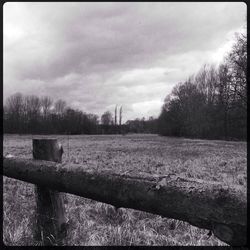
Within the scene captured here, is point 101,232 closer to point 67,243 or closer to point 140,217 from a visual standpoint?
point 67,243

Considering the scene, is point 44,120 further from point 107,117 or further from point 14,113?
point 107,117

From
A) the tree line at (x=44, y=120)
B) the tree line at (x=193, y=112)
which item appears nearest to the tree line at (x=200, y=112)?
the tree line at (x=193, y=112)

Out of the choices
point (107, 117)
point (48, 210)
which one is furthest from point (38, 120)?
point (48, 210)

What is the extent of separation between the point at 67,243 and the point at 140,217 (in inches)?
55.6

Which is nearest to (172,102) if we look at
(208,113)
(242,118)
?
(208,113)

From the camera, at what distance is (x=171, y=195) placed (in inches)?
70.0

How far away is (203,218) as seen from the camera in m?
1.63

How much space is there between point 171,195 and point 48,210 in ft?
5.17

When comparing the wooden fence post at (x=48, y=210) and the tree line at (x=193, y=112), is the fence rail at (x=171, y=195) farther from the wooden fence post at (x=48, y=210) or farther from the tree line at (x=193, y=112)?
the tree line at (x=193, y=112)

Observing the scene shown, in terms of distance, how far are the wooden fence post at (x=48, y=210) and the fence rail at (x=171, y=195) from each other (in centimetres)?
Result: 37

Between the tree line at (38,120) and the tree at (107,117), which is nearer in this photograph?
the tree line at (38,120)

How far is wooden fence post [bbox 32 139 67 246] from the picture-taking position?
288 centimetres

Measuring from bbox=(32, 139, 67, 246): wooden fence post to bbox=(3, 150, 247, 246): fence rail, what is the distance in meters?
0.37

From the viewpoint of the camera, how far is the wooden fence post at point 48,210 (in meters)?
2.88
